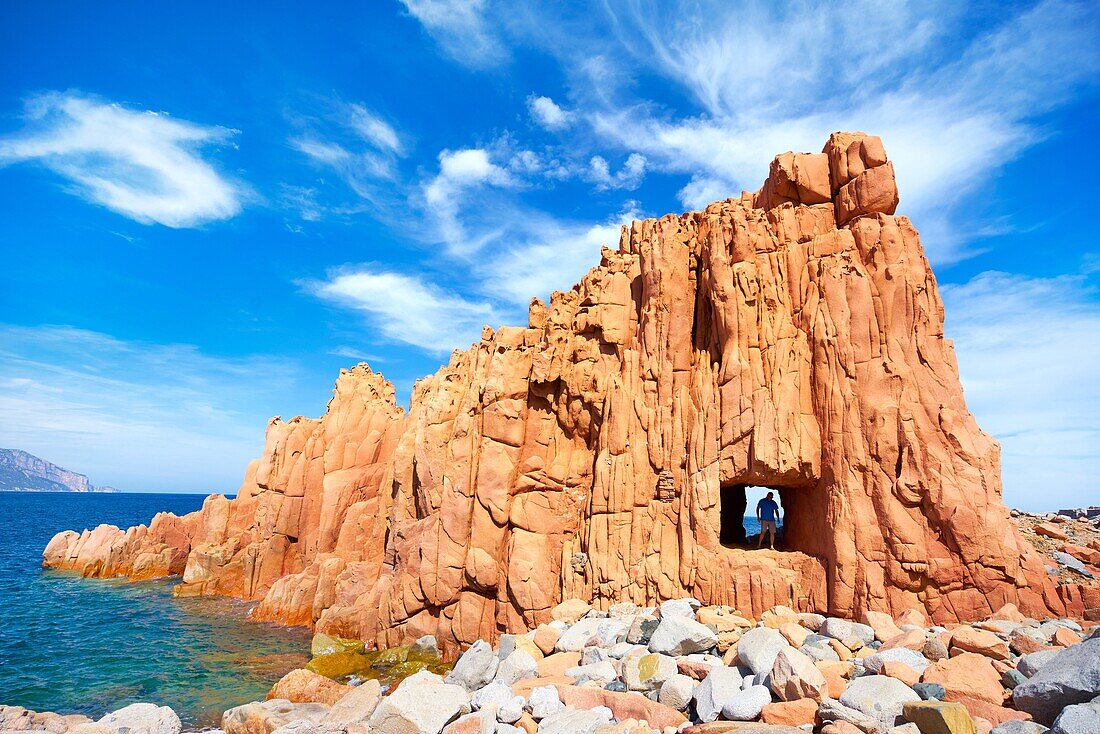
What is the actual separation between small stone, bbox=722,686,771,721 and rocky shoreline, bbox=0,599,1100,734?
2 cm

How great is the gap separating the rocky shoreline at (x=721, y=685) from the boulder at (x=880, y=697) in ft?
0.08

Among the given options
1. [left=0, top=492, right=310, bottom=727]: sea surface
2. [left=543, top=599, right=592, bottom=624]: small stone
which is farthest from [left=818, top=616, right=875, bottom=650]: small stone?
[left=0, top=492, right=310, bottom=727]: sea surface

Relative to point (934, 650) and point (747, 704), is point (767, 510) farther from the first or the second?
point (747, 704)

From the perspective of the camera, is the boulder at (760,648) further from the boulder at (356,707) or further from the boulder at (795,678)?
the boulder at (356,707)

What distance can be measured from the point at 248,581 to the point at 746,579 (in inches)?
1080

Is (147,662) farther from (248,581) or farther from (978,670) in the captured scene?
(978,670)

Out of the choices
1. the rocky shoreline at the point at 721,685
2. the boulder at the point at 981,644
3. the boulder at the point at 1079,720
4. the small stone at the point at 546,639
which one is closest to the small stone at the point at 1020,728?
the rocky shoreline at the point at 721,685

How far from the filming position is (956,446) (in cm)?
1515

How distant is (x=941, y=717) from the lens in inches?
331

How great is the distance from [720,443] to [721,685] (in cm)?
793

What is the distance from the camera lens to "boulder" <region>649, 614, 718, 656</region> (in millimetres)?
12984

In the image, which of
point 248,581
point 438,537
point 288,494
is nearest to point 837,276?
point 438,537

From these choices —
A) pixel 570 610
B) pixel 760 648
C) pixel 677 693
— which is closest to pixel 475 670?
pixel 570 610

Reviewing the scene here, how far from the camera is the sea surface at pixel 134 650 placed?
19.2 meters
